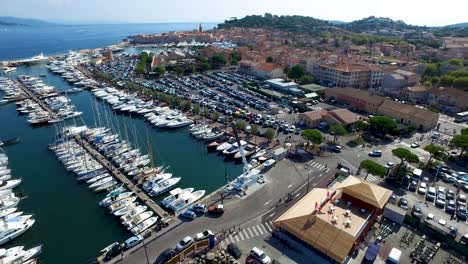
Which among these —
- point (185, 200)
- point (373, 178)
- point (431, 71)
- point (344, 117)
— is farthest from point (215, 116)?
point (431, 71)

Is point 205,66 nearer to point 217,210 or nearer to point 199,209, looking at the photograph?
point 199,209

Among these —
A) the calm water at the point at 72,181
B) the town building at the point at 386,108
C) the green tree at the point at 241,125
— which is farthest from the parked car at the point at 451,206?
the green tree at the point at 241,125

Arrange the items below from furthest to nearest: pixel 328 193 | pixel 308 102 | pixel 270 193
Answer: pixel 308 102
pixel 270 193
pixel 328 193

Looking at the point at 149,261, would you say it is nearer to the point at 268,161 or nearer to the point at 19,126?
the point at 268,161

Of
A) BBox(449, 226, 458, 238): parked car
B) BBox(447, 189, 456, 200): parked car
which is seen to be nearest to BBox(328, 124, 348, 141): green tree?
BBox(447, 189, 456, 200): parked car

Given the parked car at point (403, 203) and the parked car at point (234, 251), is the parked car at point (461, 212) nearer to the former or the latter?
the parked car at point (403, 203)

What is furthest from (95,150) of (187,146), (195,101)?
(195,101)
